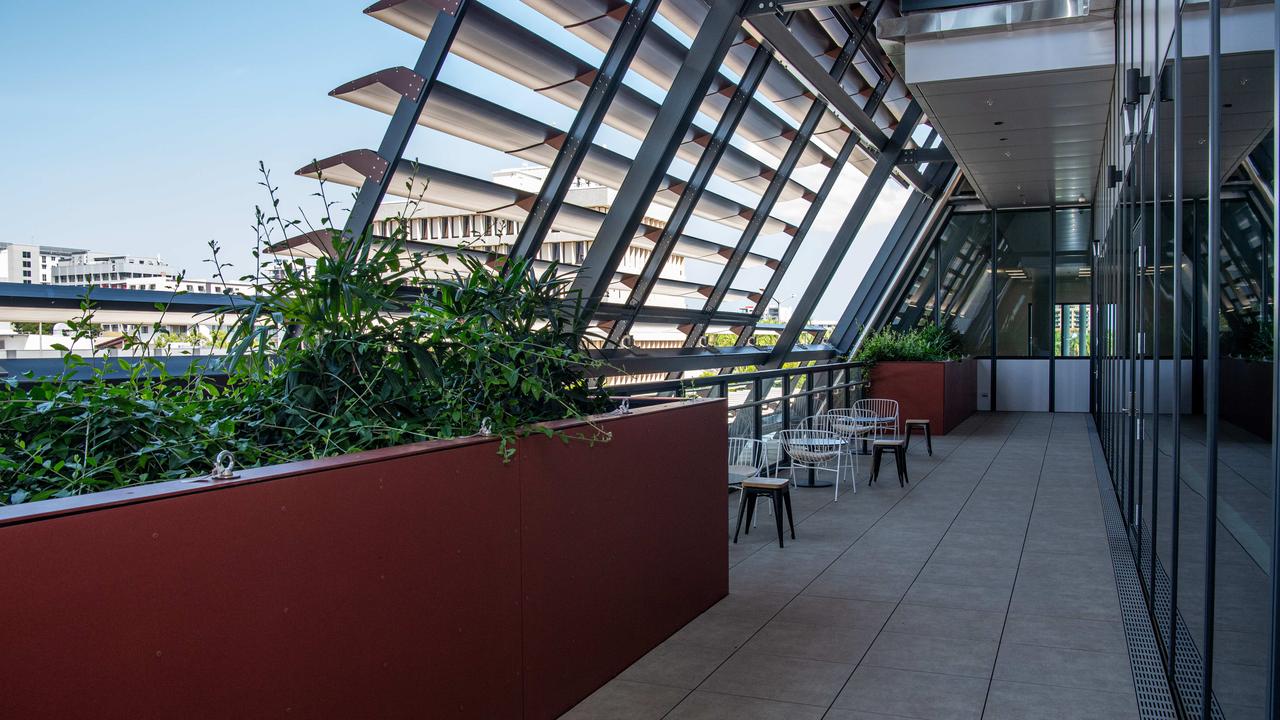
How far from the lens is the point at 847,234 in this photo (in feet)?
40.3

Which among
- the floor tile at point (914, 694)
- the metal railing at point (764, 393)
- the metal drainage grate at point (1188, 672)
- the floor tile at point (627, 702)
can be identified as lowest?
the floor tile at point (914, 694)

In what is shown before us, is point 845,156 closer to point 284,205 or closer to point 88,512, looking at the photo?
point 284,205

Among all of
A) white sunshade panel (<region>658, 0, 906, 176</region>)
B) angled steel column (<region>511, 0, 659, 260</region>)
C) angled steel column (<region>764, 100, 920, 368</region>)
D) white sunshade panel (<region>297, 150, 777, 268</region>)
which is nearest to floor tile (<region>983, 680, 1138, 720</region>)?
white sunshade panel (<region>297, 150, 777, 268</region>)

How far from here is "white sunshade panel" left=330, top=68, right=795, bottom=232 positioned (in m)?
5.06

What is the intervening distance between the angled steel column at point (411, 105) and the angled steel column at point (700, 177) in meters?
3.02

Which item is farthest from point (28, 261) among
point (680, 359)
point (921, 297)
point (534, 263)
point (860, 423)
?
point (921, 297)

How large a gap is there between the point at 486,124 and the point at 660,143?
147cm

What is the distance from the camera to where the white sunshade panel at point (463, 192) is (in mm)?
5133

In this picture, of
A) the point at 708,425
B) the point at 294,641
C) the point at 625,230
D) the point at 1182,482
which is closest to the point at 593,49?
the point at 625,230

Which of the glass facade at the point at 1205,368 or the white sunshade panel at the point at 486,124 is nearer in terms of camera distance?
the glass facade at the point at 1205,368

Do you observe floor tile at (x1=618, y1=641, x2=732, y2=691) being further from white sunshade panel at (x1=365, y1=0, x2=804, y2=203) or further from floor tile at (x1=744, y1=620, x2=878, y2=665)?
white sunshade panel at (x1=365, y1=0, x2=804, y2=203)

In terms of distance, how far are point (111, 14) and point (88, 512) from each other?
3.28 meters

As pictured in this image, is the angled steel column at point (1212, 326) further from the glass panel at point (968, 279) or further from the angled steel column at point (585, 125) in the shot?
the glass panel at point (968, 279)

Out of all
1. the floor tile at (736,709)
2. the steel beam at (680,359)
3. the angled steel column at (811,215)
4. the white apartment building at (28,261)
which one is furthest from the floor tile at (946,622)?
the angled steel column at (811,215)
